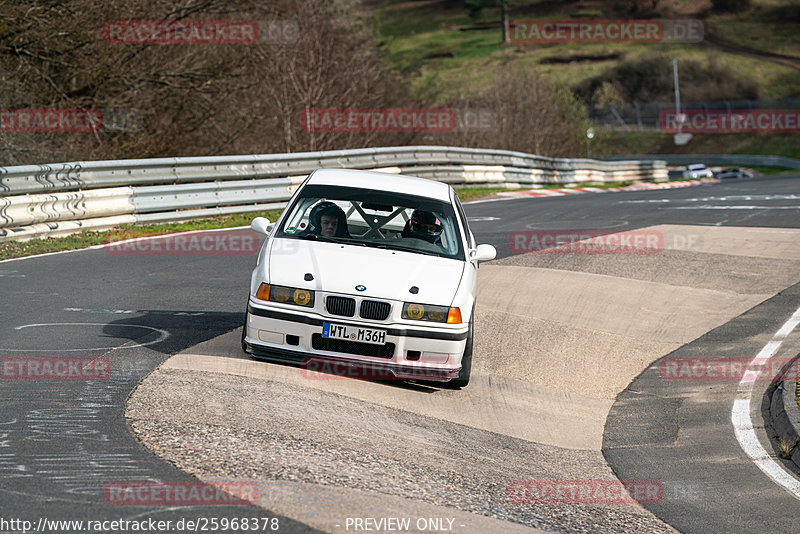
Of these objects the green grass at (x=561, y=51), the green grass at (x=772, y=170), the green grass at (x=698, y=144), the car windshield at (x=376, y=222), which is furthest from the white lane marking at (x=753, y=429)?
the green grass at (x=561, y=51)

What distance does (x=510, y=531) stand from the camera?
16.3 ft

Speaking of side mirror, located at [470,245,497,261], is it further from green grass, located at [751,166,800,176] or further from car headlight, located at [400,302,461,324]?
green grass, located at [751,166,800,176]

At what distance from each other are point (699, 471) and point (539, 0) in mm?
153202

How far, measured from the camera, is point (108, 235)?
14.8 meters

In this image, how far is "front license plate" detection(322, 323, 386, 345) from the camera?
726 cm

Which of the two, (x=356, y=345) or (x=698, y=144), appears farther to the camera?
(x=698, y=144)

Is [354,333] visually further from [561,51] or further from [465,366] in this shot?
[561,51]

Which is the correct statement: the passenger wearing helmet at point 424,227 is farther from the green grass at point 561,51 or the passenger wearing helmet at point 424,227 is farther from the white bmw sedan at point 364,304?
the green grass at point 561,51

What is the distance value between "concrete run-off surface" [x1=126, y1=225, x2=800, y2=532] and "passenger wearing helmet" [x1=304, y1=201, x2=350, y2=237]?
1.26 meters

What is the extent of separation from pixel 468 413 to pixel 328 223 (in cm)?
211

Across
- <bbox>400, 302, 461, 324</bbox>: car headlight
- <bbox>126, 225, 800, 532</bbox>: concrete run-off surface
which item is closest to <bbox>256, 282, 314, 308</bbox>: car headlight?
<bbox>126, 225, 800, 532</bbox>: concrete run-off surface

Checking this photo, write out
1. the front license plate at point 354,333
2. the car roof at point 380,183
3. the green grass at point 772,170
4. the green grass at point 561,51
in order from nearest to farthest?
the front license plate at point 354,333, the car roof at point 380,183, the green grass at point 772,170, the green grass at point 561,51

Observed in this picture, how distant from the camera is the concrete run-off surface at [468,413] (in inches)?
208

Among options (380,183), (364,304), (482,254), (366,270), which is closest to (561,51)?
(380,183)
